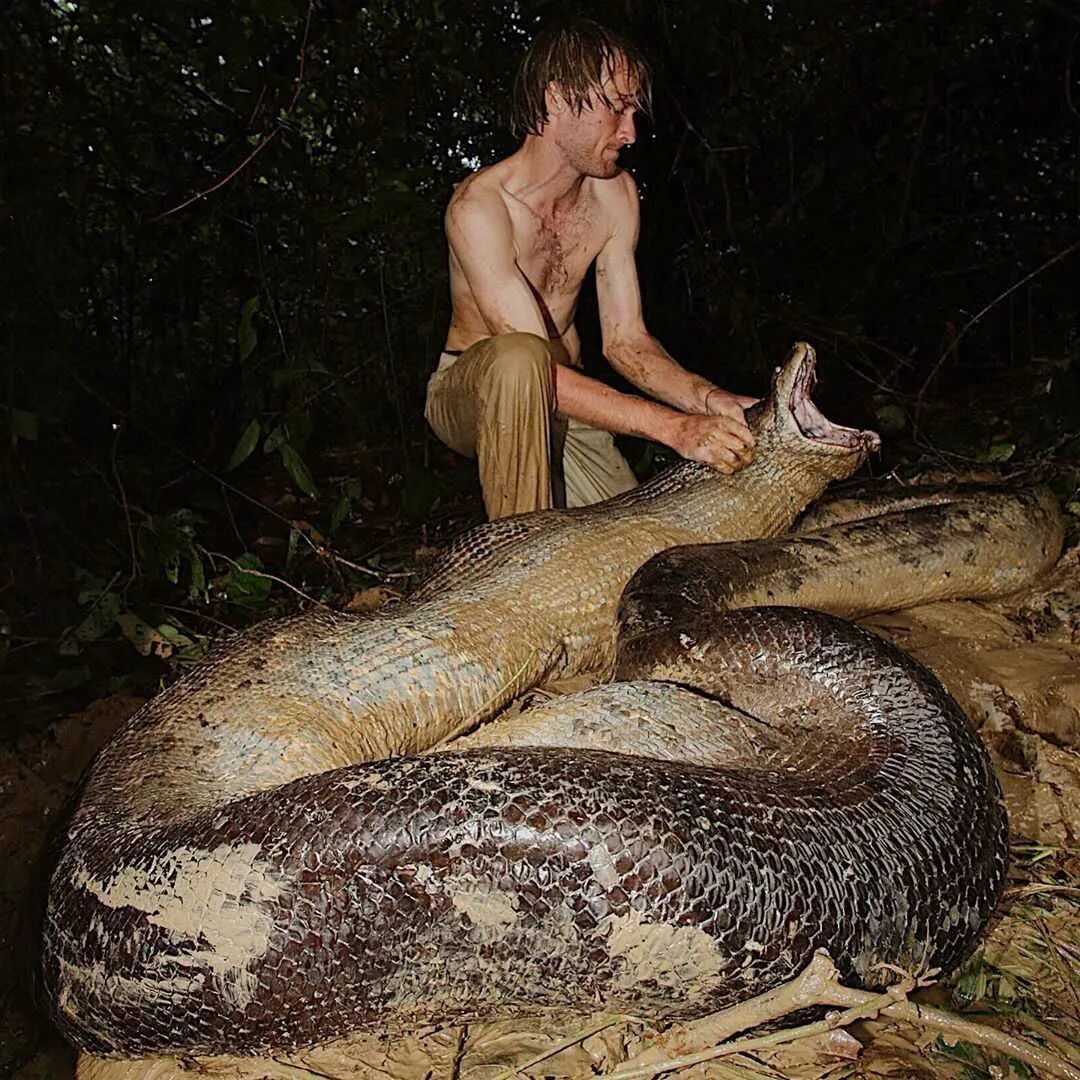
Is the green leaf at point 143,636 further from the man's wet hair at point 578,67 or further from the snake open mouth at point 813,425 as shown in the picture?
the snake open mouth at point 813,425

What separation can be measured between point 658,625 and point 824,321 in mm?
5217

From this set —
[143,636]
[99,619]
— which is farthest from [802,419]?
[99,619]

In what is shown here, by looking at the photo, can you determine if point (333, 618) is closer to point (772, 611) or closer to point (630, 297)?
point (772, 611)

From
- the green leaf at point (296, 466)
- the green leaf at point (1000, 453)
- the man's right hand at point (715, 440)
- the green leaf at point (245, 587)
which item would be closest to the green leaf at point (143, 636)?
the green leaf at point (245, 587)

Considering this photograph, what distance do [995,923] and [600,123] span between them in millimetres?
2898

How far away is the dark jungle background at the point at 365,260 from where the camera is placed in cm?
507

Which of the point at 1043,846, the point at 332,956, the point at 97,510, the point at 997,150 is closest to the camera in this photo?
the point at 332,956

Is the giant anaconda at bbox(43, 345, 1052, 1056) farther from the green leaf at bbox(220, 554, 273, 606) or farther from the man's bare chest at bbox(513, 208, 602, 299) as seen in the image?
the man's bare chest at bbox(513, 208, 602, 299)

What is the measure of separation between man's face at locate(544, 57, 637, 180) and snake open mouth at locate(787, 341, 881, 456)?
102 cm

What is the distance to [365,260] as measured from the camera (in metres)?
6.77

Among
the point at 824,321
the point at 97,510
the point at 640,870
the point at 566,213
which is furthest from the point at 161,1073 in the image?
the point at 824,321

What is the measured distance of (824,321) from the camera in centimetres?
787

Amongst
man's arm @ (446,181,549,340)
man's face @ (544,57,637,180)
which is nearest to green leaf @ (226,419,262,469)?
man's arm @ (446,181,549,340)

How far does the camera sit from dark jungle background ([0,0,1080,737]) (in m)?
5.07
